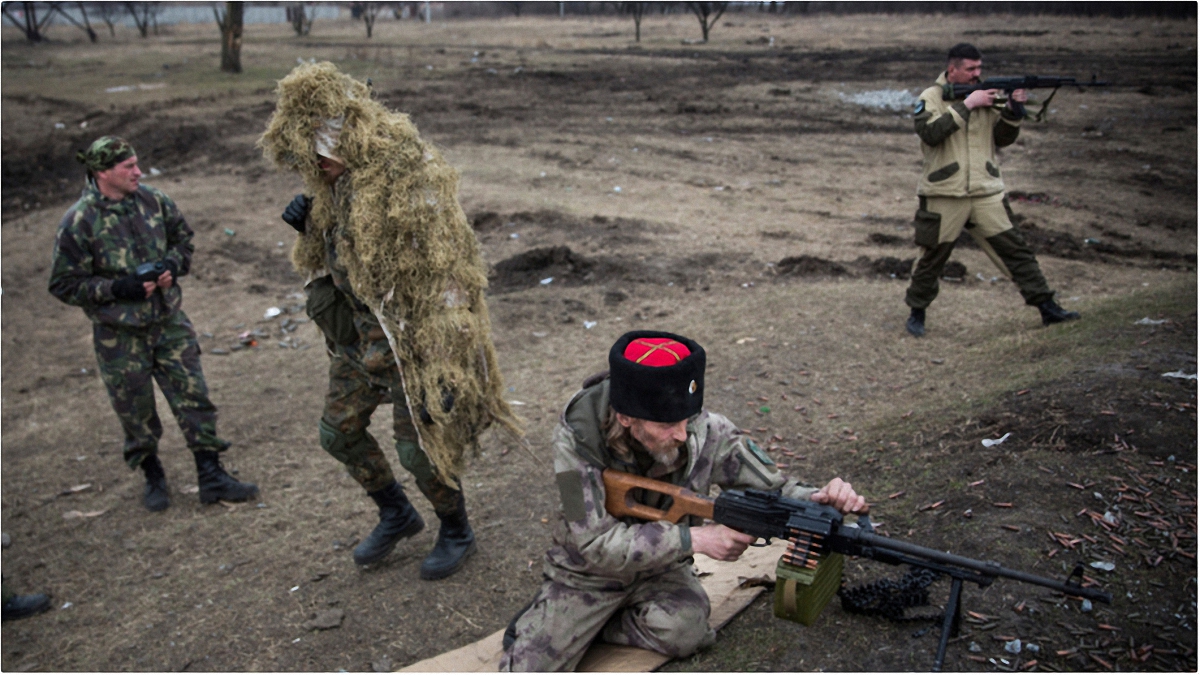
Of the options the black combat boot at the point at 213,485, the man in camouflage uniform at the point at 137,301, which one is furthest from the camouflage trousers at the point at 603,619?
the man in camouflage uniform at the point at 137,301

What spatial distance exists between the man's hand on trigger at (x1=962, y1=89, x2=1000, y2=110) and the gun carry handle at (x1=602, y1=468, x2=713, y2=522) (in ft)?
14.3

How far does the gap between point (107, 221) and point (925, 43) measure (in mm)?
24084

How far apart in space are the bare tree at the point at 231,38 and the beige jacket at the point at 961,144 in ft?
68.8

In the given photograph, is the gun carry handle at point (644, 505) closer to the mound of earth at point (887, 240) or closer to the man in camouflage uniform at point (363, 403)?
the man in camouflage uniform at point (363, 403)

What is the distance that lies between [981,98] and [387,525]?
15.8 ft

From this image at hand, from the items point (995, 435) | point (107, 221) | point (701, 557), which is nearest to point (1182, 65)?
point (995, 435)

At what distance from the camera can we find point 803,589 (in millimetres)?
2926

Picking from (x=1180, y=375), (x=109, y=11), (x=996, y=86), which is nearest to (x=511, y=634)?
(x=1180, y=375)

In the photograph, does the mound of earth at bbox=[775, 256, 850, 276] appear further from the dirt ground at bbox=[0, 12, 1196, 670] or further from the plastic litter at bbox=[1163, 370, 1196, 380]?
the plastic litter at bbox=[1163, 370, 1196, 380]

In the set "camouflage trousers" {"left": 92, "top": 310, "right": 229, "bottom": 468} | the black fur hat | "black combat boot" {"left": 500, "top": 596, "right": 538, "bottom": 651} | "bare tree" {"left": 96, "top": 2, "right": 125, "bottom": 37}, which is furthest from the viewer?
"bare tree" {"left": 96, "top": 2, "right": 125, "bottom": 37}

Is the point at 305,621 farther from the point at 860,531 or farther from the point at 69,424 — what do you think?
the point at 69,424

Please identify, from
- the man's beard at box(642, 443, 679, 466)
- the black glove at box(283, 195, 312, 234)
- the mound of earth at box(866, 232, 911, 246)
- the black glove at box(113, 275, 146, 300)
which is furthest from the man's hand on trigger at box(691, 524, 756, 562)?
the mound of earth at box(866, 232, 911, 246)

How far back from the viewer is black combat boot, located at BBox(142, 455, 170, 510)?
5.39 metres

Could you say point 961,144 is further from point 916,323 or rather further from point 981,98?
point 916,323
